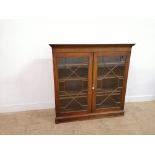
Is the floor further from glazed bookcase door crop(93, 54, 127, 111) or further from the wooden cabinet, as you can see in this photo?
glazed bookcase door crop(93, 54, 127, 111)

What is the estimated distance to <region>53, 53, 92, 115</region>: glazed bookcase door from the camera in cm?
216

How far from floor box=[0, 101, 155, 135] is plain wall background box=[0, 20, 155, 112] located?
0.23m

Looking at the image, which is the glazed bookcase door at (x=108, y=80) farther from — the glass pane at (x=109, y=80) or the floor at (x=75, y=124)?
the floor at (x=75, y=124)

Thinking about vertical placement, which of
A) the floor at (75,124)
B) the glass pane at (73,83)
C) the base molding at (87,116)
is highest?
the glass pane at (73,83)

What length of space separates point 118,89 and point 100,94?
0.30 m

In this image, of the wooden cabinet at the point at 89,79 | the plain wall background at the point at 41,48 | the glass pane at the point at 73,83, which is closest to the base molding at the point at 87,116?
the wooden cabinet at the point at 89,79

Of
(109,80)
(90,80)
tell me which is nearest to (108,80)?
(109,80)

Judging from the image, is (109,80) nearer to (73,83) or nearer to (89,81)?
(89,81)

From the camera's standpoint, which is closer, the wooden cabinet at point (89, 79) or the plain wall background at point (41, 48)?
the wooden cabinet at point (89, 79)

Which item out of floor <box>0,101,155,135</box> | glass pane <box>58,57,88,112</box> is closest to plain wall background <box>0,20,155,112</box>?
floor <box>0,101,155,135</box>

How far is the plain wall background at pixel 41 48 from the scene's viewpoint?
94.8 inches

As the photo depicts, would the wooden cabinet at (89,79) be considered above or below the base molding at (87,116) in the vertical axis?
above

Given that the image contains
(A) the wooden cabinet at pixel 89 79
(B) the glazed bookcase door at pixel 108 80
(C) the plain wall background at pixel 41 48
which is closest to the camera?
(A) the wooden cabinet at pixel 89 79

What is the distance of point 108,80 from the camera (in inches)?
96.3
